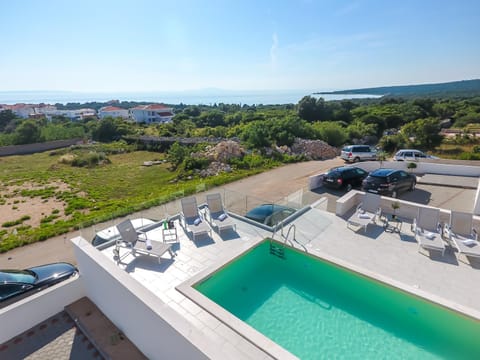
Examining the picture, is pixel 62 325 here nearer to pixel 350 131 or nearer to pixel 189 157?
pixel 189 157

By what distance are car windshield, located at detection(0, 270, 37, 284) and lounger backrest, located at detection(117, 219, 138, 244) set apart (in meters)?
2.52

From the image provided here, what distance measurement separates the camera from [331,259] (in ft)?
21.3

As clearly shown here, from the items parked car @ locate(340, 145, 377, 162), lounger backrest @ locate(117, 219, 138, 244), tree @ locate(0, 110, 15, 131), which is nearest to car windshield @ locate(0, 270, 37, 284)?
lounger backrest @ locate(117, 219, 138, 244)

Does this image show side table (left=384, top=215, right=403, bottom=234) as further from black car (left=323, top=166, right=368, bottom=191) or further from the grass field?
the grass field

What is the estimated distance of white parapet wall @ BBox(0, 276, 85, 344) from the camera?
583 cm

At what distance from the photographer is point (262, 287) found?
21.0ft

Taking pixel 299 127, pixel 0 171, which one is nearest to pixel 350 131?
pixel 299 127

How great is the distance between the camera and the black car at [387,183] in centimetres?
1180

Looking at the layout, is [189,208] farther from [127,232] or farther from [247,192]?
[247,192]

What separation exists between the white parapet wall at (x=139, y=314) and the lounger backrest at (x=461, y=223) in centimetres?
775

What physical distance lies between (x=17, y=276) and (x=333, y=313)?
8.08 meters

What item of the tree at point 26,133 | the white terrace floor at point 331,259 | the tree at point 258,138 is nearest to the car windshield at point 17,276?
the white terrace floor at point 331,259

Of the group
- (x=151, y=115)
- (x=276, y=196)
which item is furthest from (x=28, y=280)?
(x=151, y=115)

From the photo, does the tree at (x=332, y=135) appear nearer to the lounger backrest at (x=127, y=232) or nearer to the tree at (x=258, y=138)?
the tree at (x=258, y=138)
